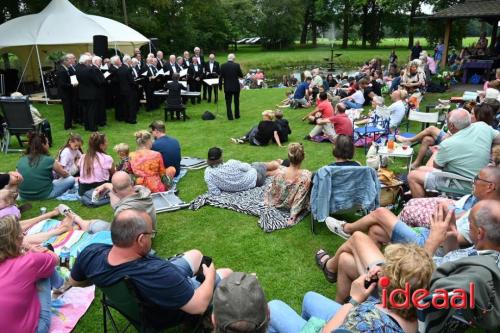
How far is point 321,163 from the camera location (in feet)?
24.8

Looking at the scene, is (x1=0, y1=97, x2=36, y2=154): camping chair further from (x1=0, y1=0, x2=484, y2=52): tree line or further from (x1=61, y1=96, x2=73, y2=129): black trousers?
(x1=0, y1=0, x2=484, y2=52): tree line

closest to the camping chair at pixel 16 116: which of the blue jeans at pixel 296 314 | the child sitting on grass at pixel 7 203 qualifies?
the child sitting on grass at pixel 7 203

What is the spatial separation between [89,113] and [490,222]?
9892 millimetres

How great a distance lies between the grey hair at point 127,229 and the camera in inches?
98.9

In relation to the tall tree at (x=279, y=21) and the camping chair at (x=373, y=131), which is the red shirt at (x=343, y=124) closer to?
the camping chair at (x=373, y=131)

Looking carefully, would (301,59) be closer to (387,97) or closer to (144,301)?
(387,97)

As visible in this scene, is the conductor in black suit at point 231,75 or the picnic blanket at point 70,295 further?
the conductor in black suit at point 231,75

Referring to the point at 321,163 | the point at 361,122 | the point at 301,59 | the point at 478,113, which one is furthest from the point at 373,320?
the point at 301,59

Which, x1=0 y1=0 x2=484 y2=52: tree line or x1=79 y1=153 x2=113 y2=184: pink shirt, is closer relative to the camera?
x1=79 y1=153 x2=113 y2=184: pink shirt

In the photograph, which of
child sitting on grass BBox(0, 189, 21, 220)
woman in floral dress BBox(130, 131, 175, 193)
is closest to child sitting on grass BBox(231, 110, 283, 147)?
woman in floral dress BBox(130, 131, 175, 193)

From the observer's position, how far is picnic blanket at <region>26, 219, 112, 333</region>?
11.1ft

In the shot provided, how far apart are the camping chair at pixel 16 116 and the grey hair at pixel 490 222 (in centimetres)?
850

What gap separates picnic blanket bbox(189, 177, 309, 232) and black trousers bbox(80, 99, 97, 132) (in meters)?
5.89

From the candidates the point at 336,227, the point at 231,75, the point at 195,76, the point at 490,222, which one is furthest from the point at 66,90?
the point at 490,222
